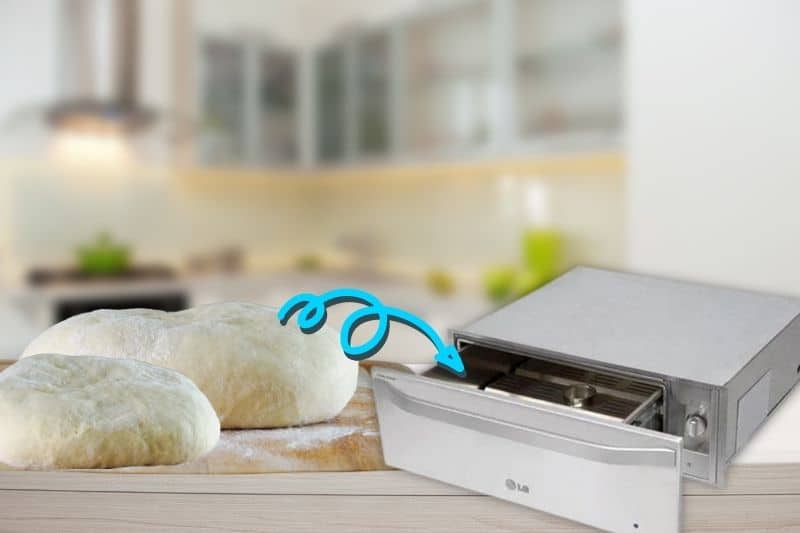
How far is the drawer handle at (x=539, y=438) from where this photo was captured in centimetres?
58

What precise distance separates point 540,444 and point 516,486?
45 mm

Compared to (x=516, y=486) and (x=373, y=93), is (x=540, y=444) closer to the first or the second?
(x=516, y=486)

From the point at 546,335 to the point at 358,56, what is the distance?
2.76 m

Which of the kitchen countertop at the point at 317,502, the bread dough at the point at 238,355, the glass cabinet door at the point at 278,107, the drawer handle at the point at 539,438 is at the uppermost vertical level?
the glass cabinet door at the point at 278,107

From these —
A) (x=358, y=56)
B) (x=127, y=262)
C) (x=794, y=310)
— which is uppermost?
(x=358, y=56)

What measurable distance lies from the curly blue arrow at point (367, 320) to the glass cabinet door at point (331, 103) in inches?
111

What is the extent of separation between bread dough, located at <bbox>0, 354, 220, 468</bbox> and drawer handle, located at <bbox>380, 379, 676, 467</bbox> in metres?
0.17

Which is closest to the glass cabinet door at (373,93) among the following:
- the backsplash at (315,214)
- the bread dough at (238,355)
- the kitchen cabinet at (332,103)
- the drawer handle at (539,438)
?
the kitchen cabinet at (332,103)

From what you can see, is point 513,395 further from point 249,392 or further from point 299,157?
point 299,157

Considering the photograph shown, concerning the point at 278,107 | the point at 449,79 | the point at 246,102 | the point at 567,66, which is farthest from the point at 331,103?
the point at 567,66

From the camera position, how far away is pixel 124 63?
3.08m

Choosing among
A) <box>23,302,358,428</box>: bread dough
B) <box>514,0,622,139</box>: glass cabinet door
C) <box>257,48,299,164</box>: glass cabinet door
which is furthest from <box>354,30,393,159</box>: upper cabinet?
<box>23,302,358,428</box>: bread dough

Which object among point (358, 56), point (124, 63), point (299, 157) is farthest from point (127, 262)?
point (358, 56)

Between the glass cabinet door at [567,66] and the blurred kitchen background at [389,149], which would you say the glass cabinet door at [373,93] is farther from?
the glass cabinet door at [567,66]
